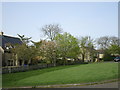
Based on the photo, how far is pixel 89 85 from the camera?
865 cm

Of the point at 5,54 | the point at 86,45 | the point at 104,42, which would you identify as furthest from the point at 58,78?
the point at 104,42

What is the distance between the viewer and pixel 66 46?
124ft

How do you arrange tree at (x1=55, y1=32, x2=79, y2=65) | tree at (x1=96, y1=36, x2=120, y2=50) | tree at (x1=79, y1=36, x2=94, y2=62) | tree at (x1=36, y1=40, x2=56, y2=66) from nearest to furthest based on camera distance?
tree at (x1=36, y1=40, x2=56, y2=66)
tree at (x1=55, y1=32, x2=79, y2=65)
tree at (x1=79, y1=36, x2=94, y2=62)
tree at (x1=96, y1=36, x2=120, y2=50)

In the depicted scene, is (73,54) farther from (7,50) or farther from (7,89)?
(7,89)

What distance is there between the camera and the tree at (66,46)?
121ft

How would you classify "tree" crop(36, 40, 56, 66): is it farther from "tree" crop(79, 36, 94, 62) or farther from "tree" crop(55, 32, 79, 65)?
"tree" crop(79, 36, 94, 62)

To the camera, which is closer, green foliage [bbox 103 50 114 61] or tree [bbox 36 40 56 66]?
tree [bbox 36 40 56 66]

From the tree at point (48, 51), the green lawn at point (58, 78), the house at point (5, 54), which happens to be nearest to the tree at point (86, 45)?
the tree at point (48, 51)

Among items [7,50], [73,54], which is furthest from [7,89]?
[73,54]

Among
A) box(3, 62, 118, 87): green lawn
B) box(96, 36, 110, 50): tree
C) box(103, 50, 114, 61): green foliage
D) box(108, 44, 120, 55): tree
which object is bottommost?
box(103, 50, 114, 61): green foliage

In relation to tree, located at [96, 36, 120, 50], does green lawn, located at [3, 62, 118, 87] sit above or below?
below

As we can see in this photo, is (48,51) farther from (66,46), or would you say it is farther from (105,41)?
(105,41)

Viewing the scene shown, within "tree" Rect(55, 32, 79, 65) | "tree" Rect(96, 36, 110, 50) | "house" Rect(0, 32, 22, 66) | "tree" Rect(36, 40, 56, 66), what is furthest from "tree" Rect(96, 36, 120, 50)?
"house" Rect(0, 32, 22, 66)

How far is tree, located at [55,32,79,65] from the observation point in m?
36.8
